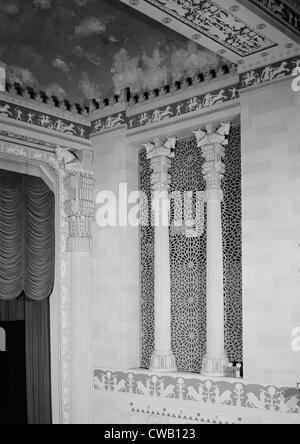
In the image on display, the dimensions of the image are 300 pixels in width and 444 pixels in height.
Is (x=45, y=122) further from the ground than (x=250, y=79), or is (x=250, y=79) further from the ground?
(x=250, y=79)

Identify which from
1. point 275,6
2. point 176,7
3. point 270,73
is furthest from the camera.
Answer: point 270,73

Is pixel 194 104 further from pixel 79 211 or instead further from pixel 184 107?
pixel 79 211

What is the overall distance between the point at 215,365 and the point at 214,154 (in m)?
2.03

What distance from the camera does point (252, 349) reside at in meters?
5.20

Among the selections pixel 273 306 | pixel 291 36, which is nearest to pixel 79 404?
pixel 273 306

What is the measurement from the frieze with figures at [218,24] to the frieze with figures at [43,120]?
92.7 inches

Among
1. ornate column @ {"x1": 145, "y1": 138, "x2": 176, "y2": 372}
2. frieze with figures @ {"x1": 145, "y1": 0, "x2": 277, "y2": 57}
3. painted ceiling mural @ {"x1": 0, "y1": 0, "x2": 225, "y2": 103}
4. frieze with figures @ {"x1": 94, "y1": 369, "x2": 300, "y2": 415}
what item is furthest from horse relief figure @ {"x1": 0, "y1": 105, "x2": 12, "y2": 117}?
frieze with figures @ {"x1": 94, "y1": 369, "x2": 300, "y2": 415}

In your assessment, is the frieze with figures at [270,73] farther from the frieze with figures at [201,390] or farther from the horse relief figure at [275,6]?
the frieze with figures at [201,390]

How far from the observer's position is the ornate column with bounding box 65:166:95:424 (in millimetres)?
6430

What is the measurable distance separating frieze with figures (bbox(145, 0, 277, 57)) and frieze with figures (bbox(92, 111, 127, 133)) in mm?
1861

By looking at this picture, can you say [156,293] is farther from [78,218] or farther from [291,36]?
[291,36]

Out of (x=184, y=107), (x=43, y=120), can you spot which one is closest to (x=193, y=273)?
(x=184, y=107)

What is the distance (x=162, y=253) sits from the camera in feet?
20.3

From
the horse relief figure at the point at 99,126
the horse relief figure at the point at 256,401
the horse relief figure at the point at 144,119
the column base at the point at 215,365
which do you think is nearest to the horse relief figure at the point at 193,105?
the horse relief figure at the point at 144,119
